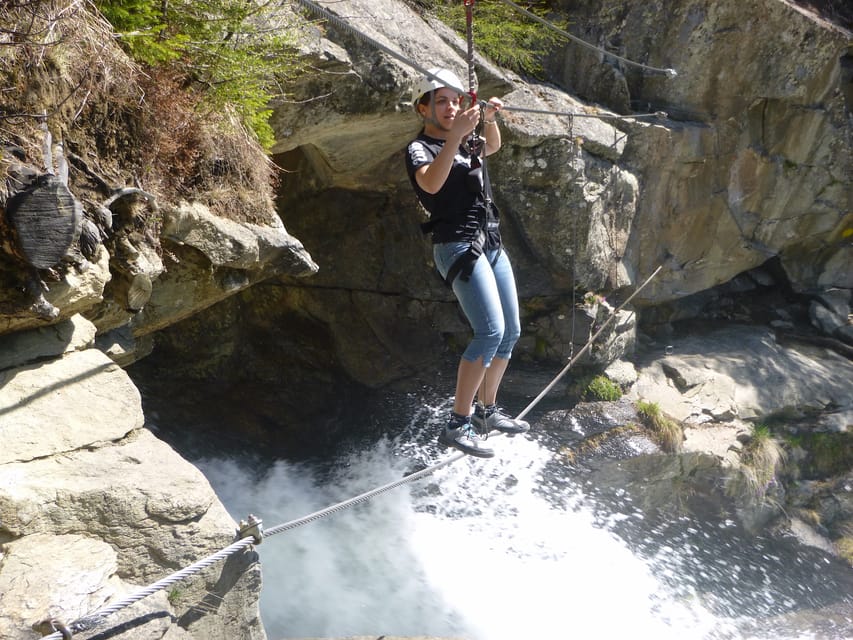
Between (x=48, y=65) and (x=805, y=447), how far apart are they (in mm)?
9581

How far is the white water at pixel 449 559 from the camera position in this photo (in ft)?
21.2

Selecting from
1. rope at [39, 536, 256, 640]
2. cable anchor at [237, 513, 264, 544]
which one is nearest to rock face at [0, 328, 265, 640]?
rope at [39, 536, 256, 640]

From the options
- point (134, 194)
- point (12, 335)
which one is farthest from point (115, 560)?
point (134, 194)

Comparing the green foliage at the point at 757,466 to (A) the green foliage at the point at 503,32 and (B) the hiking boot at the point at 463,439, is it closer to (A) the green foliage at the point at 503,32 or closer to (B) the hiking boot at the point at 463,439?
(A) the green foliage at the point at 503,32

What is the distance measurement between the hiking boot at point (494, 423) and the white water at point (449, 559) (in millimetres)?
2550

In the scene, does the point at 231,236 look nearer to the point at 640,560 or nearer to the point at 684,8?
the point at 640,560

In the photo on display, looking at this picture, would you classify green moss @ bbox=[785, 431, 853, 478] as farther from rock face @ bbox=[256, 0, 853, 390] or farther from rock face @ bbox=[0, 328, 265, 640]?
rock face @ bbox=[0, 328, 265, 640]

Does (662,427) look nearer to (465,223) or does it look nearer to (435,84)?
(465,223)

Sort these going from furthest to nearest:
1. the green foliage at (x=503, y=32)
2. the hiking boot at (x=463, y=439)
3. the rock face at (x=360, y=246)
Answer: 1. the green foliage at (x=503, y=32)
2. the hiking boot at (x=463, y=439)
3. the rock face at (x=360, y=246)

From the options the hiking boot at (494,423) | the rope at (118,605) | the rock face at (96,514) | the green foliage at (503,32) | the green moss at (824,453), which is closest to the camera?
the rope at (118,605)

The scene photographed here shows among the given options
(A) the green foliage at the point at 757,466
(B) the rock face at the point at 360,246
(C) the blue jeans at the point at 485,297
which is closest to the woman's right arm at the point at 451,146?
(C) the blue jeans at the point at 485,297

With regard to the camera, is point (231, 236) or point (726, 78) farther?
point (726, 78)

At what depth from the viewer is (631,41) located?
9.24 meters

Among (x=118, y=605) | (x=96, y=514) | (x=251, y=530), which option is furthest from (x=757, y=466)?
(x=118, y=605)
